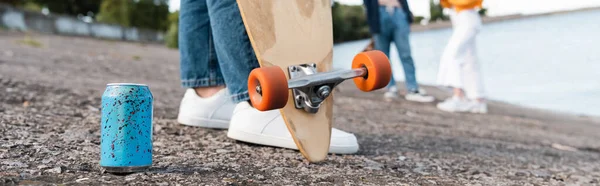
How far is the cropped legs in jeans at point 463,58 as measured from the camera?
426 cm

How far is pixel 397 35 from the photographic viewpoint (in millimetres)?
4852

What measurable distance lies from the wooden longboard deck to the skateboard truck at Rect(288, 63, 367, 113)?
0.02m

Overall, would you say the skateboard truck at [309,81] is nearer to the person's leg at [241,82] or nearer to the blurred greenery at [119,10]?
the person's leg at [241,82]

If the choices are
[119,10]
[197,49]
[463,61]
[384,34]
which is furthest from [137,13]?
[197,49]

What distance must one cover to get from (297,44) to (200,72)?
1.82 feet

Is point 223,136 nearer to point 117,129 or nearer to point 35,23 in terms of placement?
point 117,129

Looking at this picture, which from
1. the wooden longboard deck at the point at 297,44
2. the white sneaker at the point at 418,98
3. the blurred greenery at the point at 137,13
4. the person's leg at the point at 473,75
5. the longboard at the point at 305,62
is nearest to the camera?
the longboard at the point at 305,62

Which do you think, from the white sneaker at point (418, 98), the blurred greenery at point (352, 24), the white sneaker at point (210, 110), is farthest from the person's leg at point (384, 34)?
the blurred greenery at point (352, 24)

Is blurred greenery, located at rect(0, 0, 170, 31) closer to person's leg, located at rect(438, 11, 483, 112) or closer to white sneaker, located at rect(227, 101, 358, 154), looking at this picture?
person's leg, located at rect(438, 11, 483, 112)

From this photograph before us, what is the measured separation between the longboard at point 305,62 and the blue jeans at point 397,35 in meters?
3.17

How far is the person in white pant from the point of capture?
13.9 feet

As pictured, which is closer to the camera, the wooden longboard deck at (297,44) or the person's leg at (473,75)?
the wooden longboard deck at (297,44)

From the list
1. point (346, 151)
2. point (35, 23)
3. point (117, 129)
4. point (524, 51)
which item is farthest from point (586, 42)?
point (35, 23)

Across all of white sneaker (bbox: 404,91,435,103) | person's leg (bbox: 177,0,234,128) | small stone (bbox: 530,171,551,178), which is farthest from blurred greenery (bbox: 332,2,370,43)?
small stone (bbox: 530,171,551,178)
